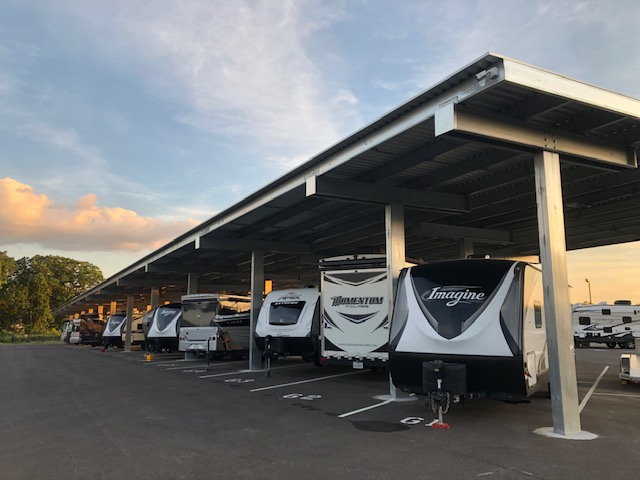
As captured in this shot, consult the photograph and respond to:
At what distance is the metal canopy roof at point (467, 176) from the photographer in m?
7.38

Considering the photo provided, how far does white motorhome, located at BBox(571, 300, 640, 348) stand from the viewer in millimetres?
31156

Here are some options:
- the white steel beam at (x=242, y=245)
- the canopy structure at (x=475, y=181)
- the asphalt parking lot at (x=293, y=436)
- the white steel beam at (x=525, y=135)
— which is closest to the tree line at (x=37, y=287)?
the white steel beam at (x=242, y=245)

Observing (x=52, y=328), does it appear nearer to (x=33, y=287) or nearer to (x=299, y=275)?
(x=33, y=287)

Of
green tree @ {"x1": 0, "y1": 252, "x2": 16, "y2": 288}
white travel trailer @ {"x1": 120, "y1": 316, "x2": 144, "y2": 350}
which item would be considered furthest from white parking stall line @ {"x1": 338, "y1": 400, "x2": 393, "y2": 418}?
green tree @ {"x1": 0, "y1": 252, "x2": 16, "y2": 288}

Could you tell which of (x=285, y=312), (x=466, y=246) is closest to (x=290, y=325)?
(x=285, y=312)

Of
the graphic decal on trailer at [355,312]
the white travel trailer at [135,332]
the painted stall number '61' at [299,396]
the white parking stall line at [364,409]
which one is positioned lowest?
the painted stall number '61' at [299,396]

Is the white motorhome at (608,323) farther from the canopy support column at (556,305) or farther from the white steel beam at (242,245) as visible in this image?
the canopy support column at (556,305)

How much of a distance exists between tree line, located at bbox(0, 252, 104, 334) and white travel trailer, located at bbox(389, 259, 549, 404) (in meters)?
71.6

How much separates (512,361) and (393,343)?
2088mm

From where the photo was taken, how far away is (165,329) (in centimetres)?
2584

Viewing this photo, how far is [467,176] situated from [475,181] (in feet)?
1.98

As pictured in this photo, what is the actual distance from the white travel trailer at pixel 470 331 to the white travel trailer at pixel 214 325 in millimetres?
13289

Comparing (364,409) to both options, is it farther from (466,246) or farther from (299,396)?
(466,246)

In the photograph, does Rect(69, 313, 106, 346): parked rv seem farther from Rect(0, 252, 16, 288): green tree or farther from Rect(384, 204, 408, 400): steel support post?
Rect(384, 204, 408, 400): steel support post
